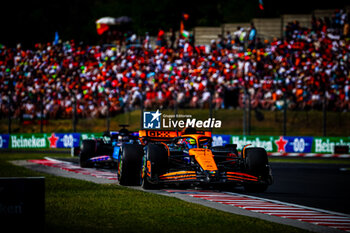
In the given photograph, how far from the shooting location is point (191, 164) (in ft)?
39.1

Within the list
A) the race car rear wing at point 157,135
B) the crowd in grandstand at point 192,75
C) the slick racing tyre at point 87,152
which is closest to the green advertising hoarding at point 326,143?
the crowd in grandstand at point 192,75

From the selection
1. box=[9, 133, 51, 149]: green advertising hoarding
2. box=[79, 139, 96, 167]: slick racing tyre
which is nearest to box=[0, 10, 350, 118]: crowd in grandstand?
box=[9, 133, 51, 149]: green advertising hoarding

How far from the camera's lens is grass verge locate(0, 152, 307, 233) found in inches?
301

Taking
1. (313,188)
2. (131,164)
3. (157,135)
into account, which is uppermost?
(157,135)

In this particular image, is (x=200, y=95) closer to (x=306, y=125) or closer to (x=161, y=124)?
(x=306, y=125)

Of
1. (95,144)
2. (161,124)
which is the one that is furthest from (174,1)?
(161,124)

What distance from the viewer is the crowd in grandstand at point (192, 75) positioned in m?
26.4

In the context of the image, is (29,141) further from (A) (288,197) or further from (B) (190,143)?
(A) (288,197)

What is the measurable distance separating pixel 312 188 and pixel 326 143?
1133 cm

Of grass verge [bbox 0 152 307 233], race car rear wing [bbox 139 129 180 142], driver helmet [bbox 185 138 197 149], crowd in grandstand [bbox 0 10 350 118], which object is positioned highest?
crowd in grandstand [bbox 0 10 350 118]

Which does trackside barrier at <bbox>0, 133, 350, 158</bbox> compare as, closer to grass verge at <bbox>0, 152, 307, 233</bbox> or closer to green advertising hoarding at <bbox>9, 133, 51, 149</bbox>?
green advertising hoarding at <bbox>9, 133, 51, 149</bbox>

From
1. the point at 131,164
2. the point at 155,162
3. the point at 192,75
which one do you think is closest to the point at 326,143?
the point at 192,75

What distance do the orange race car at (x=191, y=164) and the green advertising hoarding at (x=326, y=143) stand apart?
39.0 feet

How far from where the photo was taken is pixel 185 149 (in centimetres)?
1263
